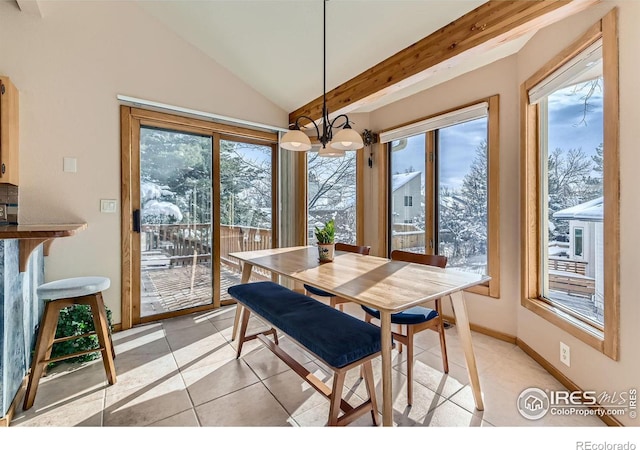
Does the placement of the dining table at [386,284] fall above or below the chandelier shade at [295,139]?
below

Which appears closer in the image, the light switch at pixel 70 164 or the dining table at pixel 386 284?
the dining table at pixel 386 284

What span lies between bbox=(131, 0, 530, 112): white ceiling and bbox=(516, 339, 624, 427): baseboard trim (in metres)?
2.54

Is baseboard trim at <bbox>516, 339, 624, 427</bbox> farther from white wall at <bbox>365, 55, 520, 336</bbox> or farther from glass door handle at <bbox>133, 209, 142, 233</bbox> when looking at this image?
glass door handle at <bbox>133, 209, 142, 233</bbox>

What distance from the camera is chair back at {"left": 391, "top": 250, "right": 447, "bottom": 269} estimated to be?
2.10m

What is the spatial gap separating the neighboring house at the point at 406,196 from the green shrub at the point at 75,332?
329 centimetres

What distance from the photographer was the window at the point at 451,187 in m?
2.71

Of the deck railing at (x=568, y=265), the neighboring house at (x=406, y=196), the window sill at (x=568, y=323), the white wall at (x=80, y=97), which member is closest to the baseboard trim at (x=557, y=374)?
the window sill at (x=568, y=323)

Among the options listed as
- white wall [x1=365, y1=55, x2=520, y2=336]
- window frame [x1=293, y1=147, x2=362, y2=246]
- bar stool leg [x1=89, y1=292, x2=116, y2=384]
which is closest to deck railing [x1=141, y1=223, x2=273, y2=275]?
window frame [x1=293, y1=147, x2=362, y2=246]

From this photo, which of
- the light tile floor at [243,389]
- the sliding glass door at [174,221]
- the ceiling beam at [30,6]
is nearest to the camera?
the light tile floor at [243,389]

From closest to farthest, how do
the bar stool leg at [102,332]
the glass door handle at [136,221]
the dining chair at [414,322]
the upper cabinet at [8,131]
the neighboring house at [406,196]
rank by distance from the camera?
the dining chair at [414,322], the bar stool leg at [102,332], the upper cabinet at [8,131], the glass door handle at [136,221], the neighboring house at [406,196]

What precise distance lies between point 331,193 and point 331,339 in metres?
2.84

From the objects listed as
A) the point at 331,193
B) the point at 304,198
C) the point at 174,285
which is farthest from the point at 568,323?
the point at 174,285

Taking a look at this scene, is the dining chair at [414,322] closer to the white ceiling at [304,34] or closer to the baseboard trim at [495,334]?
the baseboard trim at [495,334]

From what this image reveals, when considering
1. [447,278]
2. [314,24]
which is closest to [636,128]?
[447,278]
